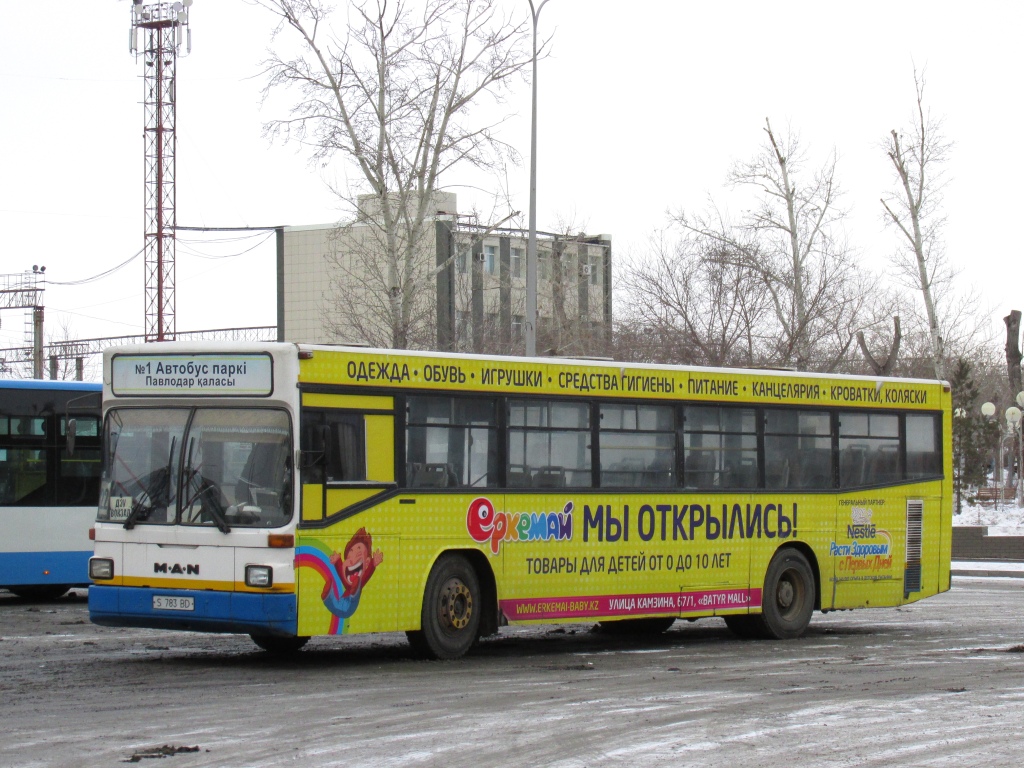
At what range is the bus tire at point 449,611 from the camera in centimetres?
1322

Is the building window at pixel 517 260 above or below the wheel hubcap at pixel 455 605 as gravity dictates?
above

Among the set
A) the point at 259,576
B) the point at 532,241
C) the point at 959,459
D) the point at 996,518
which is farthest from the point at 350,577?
the point at 959,459

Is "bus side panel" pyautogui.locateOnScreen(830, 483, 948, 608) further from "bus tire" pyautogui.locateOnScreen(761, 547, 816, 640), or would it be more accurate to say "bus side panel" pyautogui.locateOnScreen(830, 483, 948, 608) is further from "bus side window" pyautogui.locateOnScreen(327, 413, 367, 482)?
"bus side window" pyautogui.locateOnScreen(327, 413, 367, 482)

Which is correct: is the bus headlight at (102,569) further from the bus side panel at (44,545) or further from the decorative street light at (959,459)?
the decorative street light at (959,459)

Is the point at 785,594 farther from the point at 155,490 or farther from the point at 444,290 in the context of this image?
the point at 444,290

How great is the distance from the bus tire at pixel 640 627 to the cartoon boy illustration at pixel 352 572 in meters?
5.06

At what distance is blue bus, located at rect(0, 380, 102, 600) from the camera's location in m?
20.2

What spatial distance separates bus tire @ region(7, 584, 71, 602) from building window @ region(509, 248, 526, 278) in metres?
62.5

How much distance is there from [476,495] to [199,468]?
2605 millimetres

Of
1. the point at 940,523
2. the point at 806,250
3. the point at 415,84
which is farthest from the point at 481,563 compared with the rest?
the point at 806,250

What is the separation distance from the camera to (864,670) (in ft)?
42.9

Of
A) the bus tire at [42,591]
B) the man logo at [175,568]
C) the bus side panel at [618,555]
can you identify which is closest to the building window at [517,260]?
the bus tire at [42,591]

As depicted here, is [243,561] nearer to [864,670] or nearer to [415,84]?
[864,670]

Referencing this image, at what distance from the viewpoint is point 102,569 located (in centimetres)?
1281
